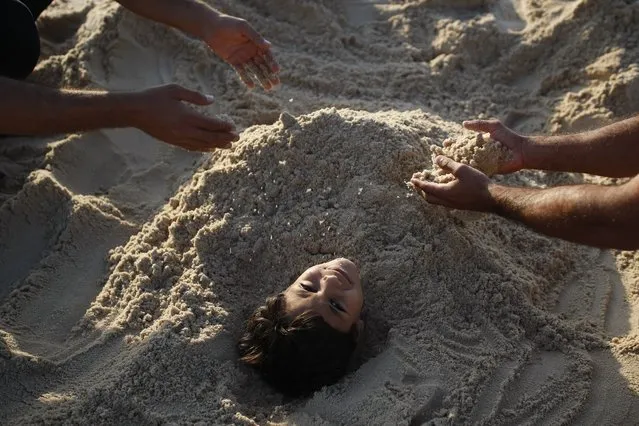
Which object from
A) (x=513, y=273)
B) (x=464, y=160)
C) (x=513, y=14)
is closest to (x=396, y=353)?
(x=513, y=273)

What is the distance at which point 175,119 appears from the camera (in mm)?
3102

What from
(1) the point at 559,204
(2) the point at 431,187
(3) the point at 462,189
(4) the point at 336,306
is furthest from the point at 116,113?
(1) the point at 559,204

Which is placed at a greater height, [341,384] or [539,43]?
[539,43]

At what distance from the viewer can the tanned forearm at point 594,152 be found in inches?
123

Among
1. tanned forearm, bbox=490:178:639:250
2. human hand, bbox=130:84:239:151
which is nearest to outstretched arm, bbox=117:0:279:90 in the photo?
human hand, bbox=130:84:239:151

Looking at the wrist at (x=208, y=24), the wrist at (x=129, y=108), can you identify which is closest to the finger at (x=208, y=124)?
the wrist at (x=129, y=108)

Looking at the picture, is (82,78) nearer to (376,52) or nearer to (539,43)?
(376,52)

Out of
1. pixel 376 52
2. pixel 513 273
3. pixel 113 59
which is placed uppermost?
pixel 376 52

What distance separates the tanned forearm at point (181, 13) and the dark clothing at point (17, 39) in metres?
0.48

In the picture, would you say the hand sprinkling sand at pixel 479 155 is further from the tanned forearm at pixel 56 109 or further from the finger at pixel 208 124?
the tanned forearm at pixel 56 109

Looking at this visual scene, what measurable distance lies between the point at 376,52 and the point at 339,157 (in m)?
1.42

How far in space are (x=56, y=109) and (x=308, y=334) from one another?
4.64ft

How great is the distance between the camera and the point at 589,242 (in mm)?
2609

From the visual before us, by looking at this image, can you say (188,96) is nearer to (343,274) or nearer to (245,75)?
(245,75)
